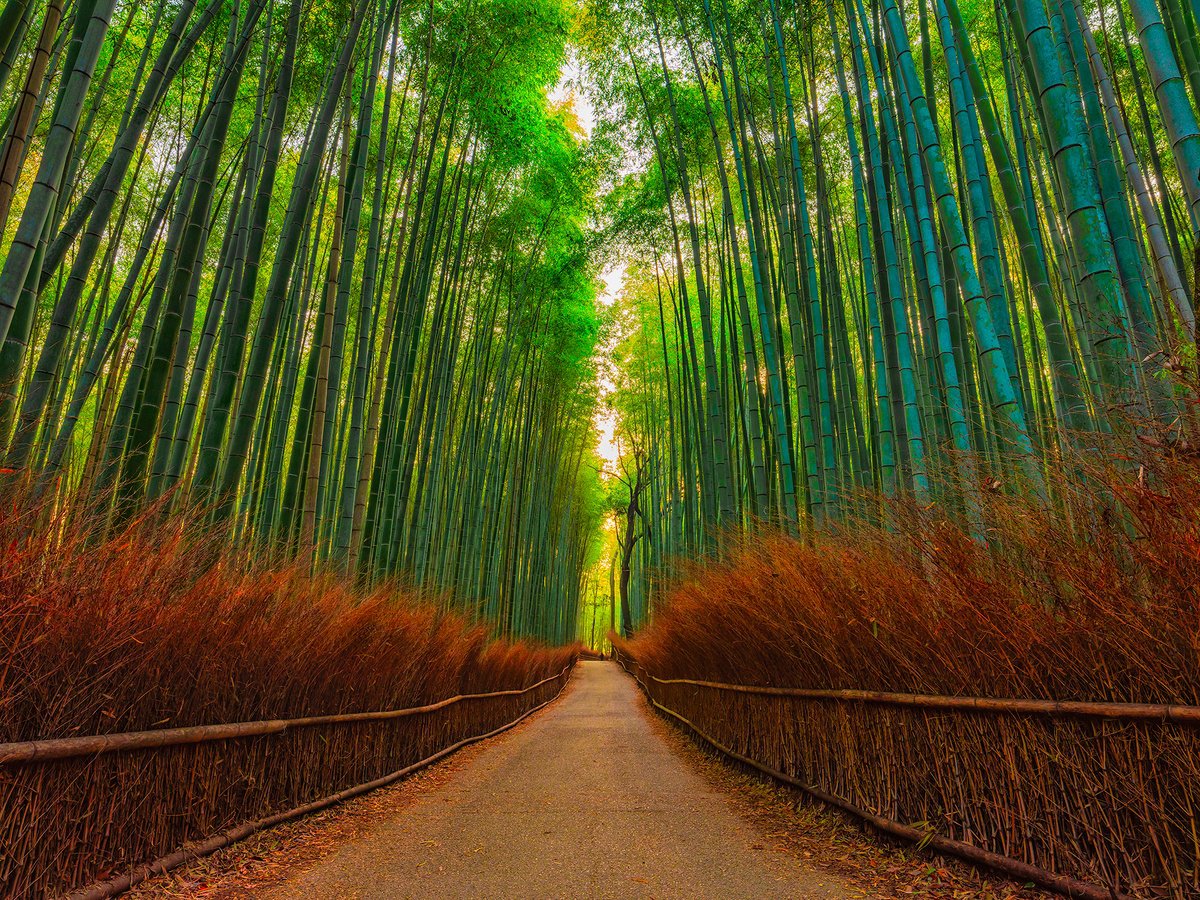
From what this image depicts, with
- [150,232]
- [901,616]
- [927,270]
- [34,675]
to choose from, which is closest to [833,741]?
[901,616]

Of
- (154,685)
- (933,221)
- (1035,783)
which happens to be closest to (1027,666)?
(1035,783)

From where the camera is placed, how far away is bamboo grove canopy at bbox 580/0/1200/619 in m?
1.89

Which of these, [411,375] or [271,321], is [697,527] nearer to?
[411,375]

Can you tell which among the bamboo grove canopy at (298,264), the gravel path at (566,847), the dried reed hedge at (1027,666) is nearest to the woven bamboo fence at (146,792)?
the gravel path at (566,847)

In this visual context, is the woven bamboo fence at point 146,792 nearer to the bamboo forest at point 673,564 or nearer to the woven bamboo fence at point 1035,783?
the bamboo forest at point 673,564

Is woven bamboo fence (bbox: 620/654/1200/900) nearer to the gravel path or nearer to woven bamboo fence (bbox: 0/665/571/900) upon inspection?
the gravel path

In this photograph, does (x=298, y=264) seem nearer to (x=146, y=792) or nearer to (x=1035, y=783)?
(x=146, y=792)

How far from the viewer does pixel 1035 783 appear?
154 centimetres

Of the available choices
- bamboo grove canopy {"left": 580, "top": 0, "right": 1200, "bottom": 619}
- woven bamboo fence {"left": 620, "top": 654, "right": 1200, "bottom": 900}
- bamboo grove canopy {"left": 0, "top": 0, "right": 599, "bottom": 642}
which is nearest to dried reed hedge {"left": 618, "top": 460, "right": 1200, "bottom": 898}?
woven bamboo fence {"left": 620, "top": 654, "right": 1200, "bottom": 900}

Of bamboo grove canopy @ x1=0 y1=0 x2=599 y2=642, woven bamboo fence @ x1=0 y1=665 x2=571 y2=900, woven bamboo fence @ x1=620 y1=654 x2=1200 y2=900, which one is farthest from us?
bamboo grove canopy @ x1=0 y1=0 x2=599 y2=642

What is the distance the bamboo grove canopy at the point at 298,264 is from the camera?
2328 millimetres

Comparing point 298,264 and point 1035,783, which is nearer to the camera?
point 1035,783

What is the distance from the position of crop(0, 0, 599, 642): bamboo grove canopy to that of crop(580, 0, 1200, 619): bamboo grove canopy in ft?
4.60

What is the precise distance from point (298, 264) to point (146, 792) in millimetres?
3974
